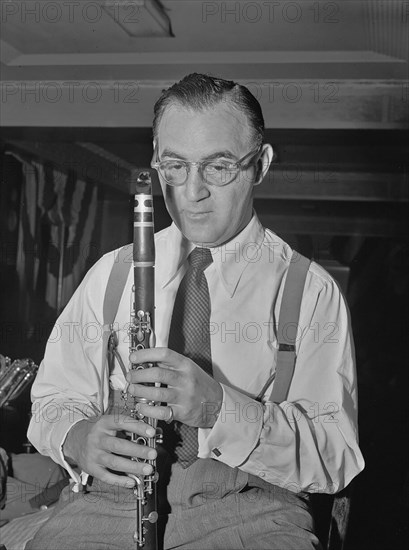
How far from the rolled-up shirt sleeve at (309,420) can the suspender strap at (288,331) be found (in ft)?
0.06

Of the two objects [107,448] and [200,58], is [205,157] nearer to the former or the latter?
[107,448]

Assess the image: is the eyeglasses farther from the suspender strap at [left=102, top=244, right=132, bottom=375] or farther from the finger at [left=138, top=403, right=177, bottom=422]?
the finger at [left=138, top=403, right=177, bottom=422]

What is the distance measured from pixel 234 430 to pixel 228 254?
45 centimetres

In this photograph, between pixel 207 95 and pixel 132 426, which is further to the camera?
pixel 207 95

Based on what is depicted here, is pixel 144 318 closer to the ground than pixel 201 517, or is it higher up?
higher up

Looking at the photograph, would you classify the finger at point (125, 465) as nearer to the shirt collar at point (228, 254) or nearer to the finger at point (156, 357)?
the finger at point (156, 357)

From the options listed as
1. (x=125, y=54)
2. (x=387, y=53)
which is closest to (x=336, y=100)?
(x=387, y=53)

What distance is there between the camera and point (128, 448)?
1.37 metres

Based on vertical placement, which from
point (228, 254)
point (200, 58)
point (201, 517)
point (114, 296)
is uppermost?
point (200, 58)

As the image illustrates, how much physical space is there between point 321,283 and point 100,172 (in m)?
2.62

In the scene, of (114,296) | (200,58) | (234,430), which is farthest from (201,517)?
(200,58)

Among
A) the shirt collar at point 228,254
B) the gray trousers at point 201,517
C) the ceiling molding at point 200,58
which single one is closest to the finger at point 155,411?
the gray trousers at point 201,517

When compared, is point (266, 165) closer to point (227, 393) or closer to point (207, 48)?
point (227, 393)

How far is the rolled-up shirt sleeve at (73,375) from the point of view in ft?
5.24
